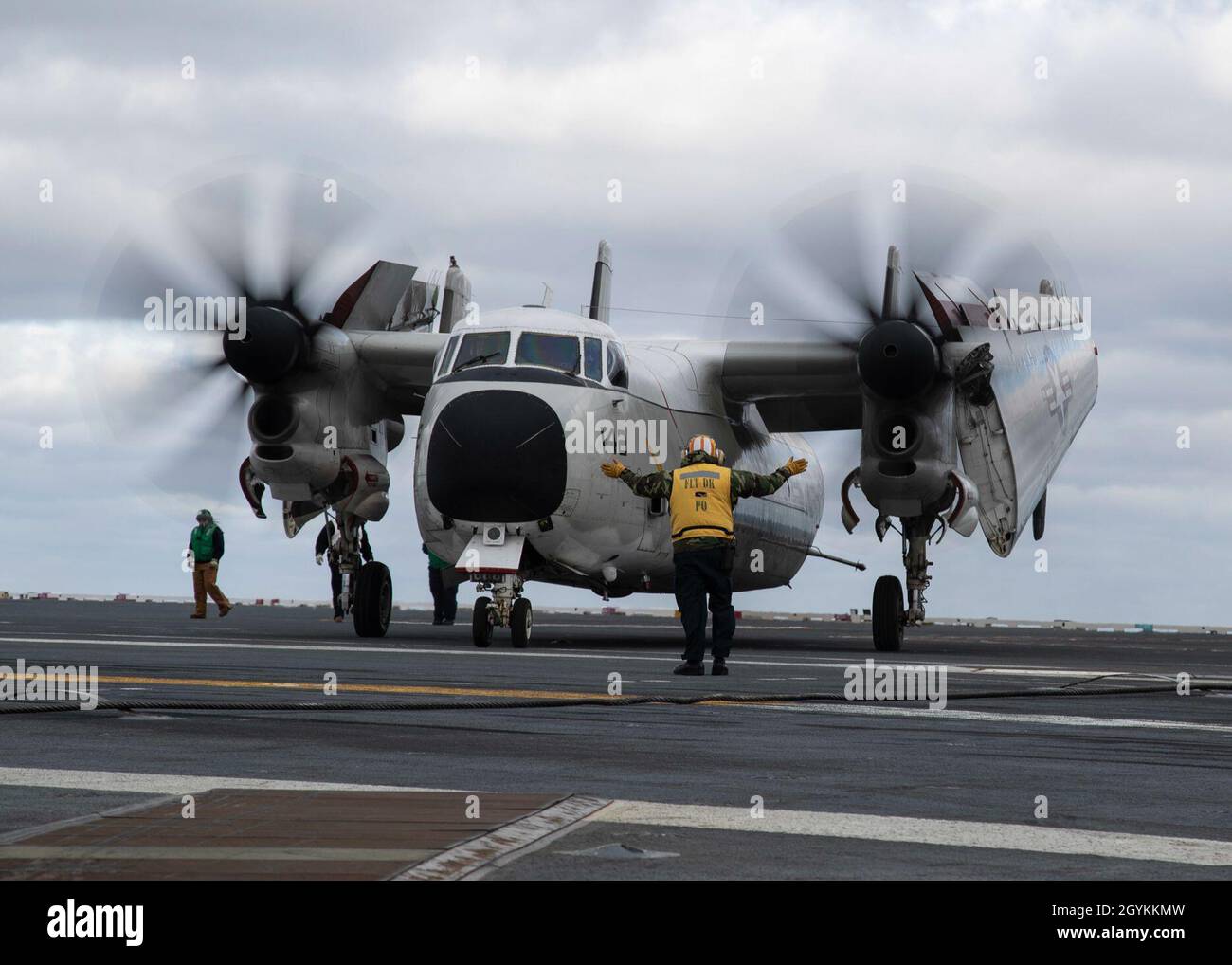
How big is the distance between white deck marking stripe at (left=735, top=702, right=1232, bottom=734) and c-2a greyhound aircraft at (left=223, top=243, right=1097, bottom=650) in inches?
331

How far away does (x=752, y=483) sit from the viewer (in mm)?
15227

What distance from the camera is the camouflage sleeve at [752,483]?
49.5ft

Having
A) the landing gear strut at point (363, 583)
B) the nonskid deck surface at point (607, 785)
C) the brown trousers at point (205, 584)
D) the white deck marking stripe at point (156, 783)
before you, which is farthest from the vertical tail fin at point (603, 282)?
the white deck marking stripe at point (156, 783)

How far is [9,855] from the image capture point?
431 centimetres

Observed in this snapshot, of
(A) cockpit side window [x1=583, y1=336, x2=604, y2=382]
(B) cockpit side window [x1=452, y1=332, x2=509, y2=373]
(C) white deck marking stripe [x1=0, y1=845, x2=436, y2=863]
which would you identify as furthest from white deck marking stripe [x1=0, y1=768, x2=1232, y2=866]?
(A) cockpit side window [x1=583, y1=336, x2=604, y2=382]

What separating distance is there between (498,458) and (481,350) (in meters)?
1.87

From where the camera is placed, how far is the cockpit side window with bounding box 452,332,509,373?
1961cm

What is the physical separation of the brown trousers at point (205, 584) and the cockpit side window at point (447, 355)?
1285 centimetres

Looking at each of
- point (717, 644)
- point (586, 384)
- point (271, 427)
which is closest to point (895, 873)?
point (717, 644)

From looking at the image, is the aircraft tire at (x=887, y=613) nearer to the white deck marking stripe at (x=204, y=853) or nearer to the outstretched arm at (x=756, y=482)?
the outstretched arm at (x=756, y=482)

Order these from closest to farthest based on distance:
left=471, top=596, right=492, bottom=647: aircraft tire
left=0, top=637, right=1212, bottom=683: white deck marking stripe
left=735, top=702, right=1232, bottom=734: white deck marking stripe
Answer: left=735, top=702, right=1232, bottom=734: white deck marking stripe < left=0, top=637, right=1212, bottom=683: white deck marking stripe < left=471, top=596, right=492, bottom=647: aircraft tire

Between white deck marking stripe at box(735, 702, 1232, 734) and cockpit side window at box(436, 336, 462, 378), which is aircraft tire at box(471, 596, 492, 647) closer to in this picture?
cockpit side window at box(436, 336, 462, 378)

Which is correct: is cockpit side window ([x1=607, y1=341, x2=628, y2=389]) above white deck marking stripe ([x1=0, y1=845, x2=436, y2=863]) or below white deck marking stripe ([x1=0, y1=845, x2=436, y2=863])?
above
